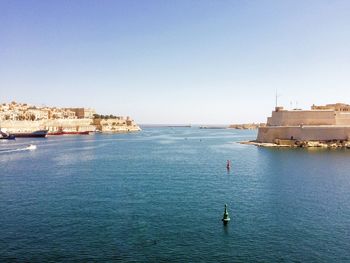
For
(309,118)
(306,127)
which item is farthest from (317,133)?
(309,118)

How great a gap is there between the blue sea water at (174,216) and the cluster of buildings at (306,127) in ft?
89.9

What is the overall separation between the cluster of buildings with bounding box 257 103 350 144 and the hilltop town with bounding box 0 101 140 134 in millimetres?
70438

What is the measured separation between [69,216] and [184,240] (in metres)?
6.09

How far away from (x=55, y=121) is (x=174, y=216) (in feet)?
349

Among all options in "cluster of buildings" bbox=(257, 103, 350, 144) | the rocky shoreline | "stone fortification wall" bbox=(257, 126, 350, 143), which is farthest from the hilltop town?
"stone fortification wall" bbox=(257, 126, 350, 143)

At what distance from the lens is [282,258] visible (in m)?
Answer: 11.7

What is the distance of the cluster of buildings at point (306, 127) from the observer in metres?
55.3

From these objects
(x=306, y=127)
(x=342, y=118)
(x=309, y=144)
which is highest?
(x=342, y=118)

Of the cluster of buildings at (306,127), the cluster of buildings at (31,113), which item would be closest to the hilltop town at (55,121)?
the cluster of buildings at (31,113)

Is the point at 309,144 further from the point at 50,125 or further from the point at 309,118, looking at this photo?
the point at 50,125

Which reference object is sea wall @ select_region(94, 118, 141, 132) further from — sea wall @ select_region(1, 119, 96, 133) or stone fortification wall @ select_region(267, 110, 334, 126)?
stone fortification wall @ select_region(267, 110, 334, 126)

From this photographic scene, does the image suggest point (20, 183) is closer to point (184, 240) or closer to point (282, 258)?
point (184, 240)

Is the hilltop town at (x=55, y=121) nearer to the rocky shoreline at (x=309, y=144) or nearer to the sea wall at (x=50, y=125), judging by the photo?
the sea wall at (x=50, y=125)

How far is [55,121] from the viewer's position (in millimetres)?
115000
